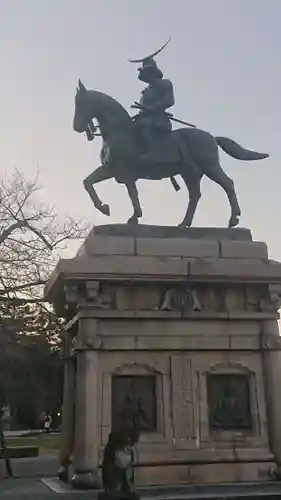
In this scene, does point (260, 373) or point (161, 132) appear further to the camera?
point (161, 132)

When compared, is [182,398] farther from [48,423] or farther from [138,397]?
[48,423]

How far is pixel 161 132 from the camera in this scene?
1199cm

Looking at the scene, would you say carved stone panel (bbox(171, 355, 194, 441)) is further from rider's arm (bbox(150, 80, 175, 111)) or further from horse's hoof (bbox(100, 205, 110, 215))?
rider's arm (bbox(150, 80, 175, 111))

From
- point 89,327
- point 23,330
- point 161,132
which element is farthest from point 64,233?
point 89,327

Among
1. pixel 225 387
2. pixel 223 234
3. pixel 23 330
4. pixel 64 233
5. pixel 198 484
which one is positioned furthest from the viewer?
pixel 23 330

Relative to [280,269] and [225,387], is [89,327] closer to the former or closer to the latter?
[225,387]

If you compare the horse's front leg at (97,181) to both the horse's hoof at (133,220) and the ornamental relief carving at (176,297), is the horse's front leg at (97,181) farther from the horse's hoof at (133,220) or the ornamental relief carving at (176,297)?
the ornamental relief carving at (176,297)

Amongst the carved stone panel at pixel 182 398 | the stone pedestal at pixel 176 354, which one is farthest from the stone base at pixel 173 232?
the carved stone panel at pixel 182 398

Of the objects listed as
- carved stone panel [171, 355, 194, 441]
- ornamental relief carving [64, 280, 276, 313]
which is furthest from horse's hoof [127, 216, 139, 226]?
carved stone panel [171, 355, 194, 441]

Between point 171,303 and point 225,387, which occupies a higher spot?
point 171,303

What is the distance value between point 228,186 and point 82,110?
295cm

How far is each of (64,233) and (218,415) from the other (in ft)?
52.8

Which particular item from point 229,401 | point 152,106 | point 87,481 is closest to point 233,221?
point 152,106

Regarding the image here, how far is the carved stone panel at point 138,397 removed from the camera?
33.3 feet
